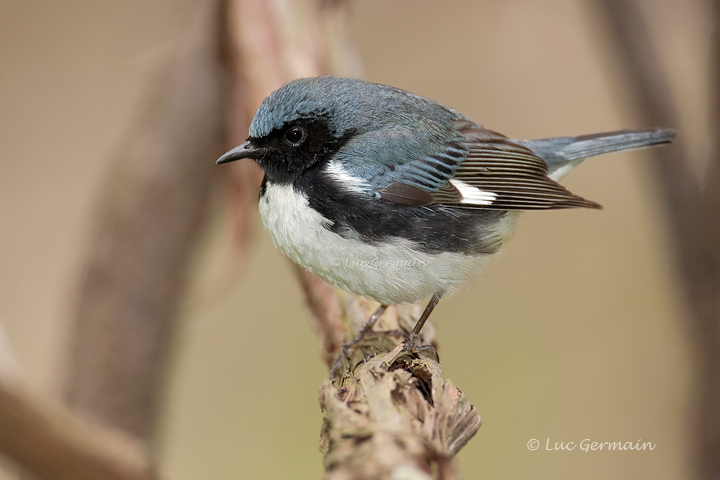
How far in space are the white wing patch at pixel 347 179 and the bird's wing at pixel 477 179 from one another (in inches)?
3.3

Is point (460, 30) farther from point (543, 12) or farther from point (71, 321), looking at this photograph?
point (71, 321)

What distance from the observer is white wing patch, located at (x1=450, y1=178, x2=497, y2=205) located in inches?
117

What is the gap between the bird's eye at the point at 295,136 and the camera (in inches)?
115

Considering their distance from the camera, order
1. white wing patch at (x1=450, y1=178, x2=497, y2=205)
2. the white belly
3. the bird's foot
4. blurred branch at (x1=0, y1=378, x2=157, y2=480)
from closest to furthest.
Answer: blurred branch at (x1=0, y1=378, x2=157, y2=480) → the bird's foot → the white belly → white wing patch at (x1=450, y1=178, x2=497, y2=205)

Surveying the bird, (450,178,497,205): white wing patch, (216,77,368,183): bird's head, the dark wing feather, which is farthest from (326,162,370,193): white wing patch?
(450,178,497,205): white wing patch

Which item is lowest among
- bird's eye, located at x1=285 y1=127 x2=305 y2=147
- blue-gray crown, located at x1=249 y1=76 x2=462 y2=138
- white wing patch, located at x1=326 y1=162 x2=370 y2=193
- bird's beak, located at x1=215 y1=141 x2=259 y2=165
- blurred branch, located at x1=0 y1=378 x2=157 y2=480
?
blurred branch, located at x1=0 y1=378 x2=157 y2=480

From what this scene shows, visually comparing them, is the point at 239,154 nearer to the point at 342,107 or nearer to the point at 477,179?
the point at 342,107

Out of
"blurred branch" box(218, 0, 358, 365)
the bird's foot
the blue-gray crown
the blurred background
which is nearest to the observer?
the bird's foot

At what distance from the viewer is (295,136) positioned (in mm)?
2943

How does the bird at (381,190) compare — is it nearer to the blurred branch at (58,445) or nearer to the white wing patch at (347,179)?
the white wing patch at (347,179)

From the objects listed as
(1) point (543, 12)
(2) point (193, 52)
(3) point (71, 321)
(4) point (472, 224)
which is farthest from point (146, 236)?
(1) point (543, 12)

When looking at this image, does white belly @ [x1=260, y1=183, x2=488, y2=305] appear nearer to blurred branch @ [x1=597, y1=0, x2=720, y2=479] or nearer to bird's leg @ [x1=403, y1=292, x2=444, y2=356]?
bird's leg @ [x1=403, y1=292, x2=444, y2=356]

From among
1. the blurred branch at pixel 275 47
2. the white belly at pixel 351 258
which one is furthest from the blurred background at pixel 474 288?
the white belly at pixel 351 258

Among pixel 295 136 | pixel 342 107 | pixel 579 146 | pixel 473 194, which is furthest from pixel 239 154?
pixel 579 146
